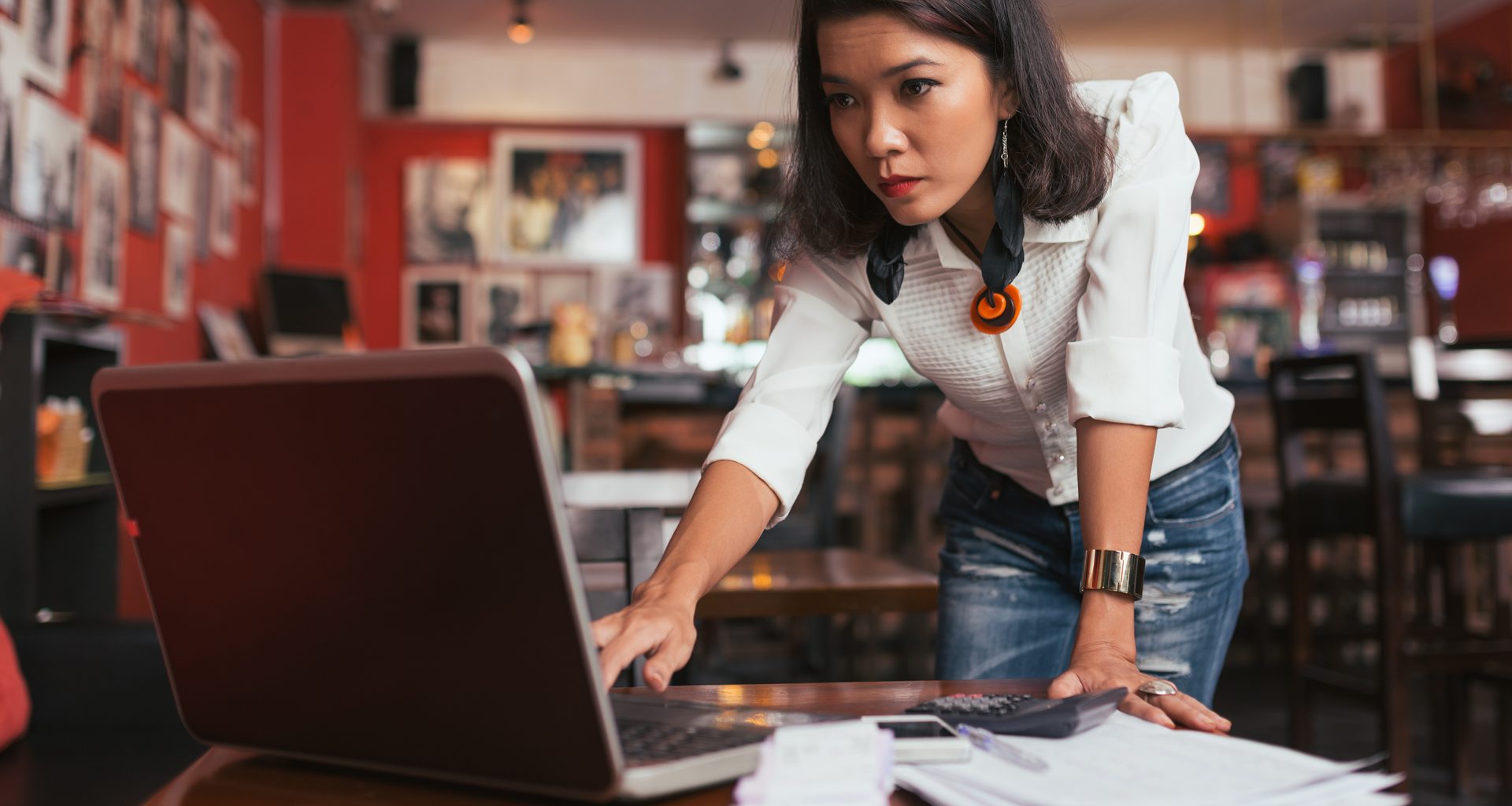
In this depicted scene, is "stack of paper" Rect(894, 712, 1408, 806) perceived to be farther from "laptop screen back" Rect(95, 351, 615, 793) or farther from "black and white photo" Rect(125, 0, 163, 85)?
"black and white photo" Rect(125, 0, 163, 85)

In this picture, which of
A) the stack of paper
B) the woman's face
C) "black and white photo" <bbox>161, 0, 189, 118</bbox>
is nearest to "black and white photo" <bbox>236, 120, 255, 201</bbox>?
"black and white photo" <bbox>161, 0, 189, 118</bbox>

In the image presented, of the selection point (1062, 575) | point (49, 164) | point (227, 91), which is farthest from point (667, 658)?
point (227, 91)

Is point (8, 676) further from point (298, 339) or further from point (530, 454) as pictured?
point (298, 339)

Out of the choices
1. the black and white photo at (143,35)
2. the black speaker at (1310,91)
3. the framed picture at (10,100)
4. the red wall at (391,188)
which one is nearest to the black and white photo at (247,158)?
the black and white photo at (143,35)

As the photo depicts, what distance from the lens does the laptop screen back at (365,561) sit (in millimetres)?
490

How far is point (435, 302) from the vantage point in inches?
280

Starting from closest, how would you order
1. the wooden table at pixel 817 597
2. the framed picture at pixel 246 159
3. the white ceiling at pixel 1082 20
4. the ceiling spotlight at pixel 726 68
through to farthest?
1. the wooden table at pixel 817 597
2. the framed picture at pixel 246 159
3. the white ceiling at pixel 1082 20
4. the ceiling spotlight at pixel 726 68

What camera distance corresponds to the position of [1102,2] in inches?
253

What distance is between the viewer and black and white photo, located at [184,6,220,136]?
14.7 feet

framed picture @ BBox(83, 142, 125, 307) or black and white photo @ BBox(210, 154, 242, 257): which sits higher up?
black and white photo @ BBox(210, 154, 242, 257)

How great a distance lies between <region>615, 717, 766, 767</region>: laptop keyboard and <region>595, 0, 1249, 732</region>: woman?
0.07 meters

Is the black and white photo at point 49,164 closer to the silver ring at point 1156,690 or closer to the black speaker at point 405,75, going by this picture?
the silver ring at point 1156,690

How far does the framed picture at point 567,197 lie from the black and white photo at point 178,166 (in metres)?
2.66

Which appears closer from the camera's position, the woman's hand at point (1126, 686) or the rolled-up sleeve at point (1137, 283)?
the woman's hand at point (1126, 686)
